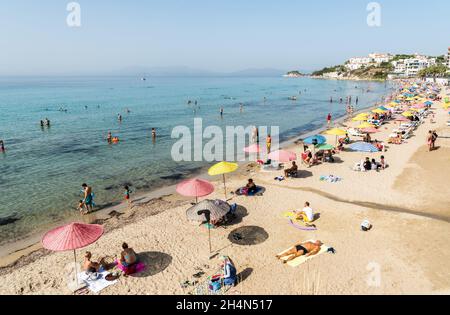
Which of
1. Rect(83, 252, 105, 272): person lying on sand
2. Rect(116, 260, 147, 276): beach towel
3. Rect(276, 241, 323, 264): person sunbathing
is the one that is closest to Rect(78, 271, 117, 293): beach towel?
Rect(83, 252, 105, 272): person lying on sand

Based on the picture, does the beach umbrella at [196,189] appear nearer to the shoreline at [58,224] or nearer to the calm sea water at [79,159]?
the shoreline at [58,224]

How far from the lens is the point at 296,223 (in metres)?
13.1

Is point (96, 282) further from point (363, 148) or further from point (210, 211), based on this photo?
point (363, 148)

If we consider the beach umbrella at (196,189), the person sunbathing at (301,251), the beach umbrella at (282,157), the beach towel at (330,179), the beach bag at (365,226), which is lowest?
the person sunbathing at (301,251)

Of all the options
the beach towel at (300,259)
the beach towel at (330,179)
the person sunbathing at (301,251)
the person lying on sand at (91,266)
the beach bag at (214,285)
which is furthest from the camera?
the beach towel at (330,179)

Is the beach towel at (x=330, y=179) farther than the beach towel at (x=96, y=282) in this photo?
Yes

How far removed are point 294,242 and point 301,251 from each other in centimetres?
109

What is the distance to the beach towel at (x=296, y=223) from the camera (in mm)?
12594

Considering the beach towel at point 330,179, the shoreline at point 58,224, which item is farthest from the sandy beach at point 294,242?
the beach towel at point 330,179

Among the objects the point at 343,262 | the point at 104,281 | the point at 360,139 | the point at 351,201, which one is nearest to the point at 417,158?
the point at 360,139

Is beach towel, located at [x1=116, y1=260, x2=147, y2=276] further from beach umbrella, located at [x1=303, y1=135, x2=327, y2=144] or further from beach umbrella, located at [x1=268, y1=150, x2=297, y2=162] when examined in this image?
beach umbrella, located at [x1=303, y1=135, x2=327, y2=144]

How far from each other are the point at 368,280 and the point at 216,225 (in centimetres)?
605

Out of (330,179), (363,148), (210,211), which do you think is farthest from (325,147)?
(210,211)

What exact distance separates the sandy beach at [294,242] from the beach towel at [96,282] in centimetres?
21
